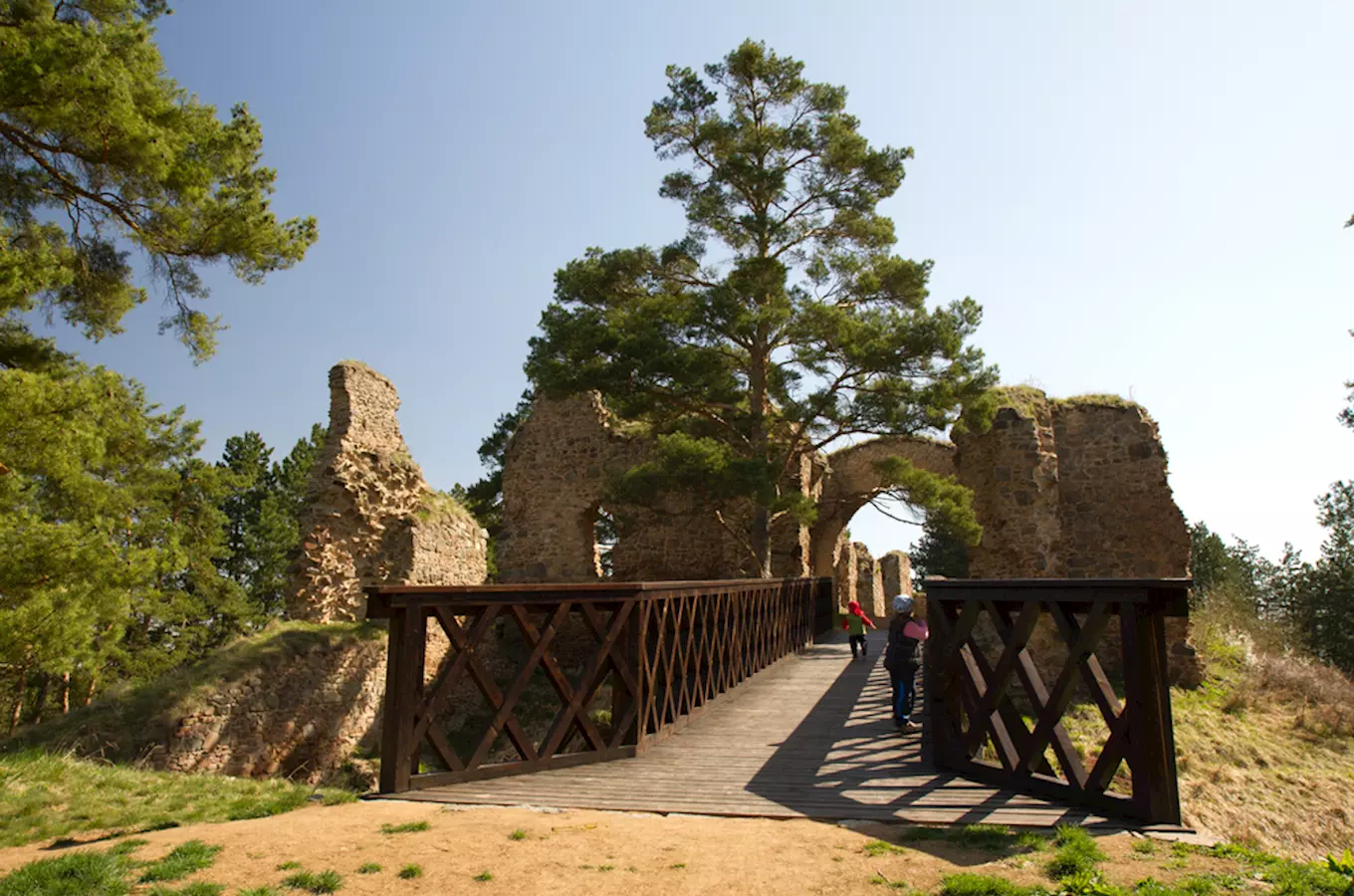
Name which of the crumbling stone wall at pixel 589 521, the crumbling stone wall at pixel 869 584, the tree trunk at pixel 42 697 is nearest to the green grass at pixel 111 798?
the crumbling stone wall at pixel 589 521

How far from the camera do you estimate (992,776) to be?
467 cm

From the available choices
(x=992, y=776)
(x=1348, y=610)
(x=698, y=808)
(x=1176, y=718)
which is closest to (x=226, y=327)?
(x=698, y=808)

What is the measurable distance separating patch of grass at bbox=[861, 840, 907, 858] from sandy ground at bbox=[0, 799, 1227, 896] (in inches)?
1.4

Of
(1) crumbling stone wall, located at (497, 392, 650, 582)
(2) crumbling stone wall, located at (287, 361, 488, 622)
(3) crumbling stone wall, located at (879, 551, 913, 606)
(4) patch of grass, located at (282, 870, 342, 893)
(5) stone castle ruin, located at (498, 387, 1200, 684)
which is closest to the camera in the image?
(4) patch of grass, located at (282, 870, 342, 893)

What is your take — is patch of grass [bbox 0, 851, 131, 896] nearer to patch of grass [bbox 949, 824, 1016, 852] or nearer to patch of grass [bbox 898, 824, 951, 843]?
patch of grass [bbox 898, 824, 951, 843]

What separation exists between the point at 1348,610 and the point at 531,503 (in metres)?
19.5

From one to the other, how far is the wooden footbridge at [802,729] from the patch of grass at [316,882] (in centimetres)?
132

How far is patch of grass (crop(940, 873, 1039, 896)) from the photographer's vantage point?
2998 millimetres

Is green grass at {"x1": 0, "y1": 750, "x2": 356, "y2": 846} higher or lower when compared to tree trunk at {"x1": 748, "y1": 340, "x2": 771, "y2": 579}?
lower

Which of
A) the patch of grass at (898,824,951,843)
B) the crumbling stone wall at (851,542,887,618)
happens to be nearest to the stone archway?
the crumbling stone wall at (851,542,887,618)

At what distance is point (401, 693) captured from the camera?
4.57 m

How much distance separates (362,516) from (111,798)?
323 inches

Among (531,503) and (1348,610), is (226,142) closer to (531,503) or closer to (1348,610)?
(531,503)

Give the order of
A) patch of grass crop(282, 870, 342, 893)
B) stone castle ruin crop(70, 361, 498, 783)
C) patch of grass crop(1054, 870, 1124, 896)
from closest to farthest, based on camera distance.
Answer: patch of grass crop(1054, 870, 1124, 896)
patch of grass crop(282, 870, 342, 893)
stone castle ruin crop(70, 361, 498, 783)
